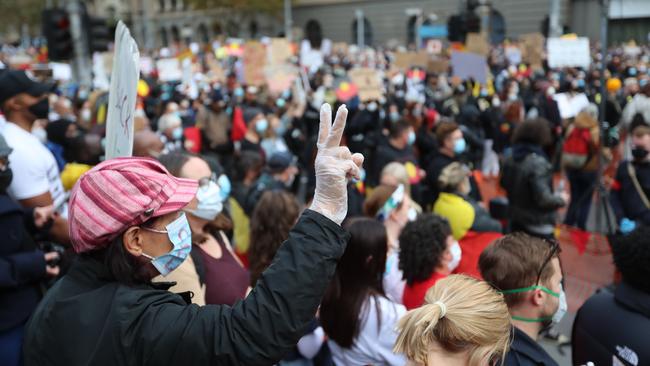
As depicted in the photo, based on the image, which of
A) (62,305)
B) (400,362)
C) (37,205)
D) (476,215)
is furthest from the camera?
(476,215)

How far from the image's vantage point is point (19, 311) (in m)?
2.81

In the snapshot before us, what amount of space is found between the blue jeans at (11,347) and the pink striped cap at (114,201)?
1513 mm

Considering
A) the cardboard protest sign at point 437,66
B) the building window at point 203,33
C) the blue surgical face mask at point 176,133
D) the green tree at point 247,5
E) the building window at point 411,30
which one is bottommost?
the blue surgical face mask at point 176,133

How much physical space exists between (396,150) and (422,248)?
370 centimetres

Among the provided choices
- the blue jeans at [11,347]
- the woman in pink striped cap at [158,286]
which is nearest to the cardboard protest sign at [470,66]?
the blue jeans at [11,347]

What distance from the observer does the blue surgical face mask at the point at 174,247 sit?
5.36 feet

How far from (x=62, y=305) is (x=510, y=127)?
9816 millimetres

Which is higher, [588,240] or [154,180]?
[154,180]

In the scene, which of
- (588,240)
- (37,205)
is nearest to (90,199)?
(37,205)

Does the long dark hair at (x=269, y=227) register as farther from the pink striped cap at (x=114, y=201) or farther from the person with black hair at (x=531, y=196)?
the person with black hair at (x=531, y=196)

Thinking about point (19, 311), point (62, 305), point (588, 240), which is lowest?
point (588, 240)

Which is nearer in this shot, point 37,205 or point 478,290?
point 478,290

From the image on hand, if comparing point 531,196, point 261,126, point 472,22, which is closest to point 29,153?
point 531,196

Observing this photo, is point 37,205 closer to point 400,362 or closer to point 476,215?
point 400,362
